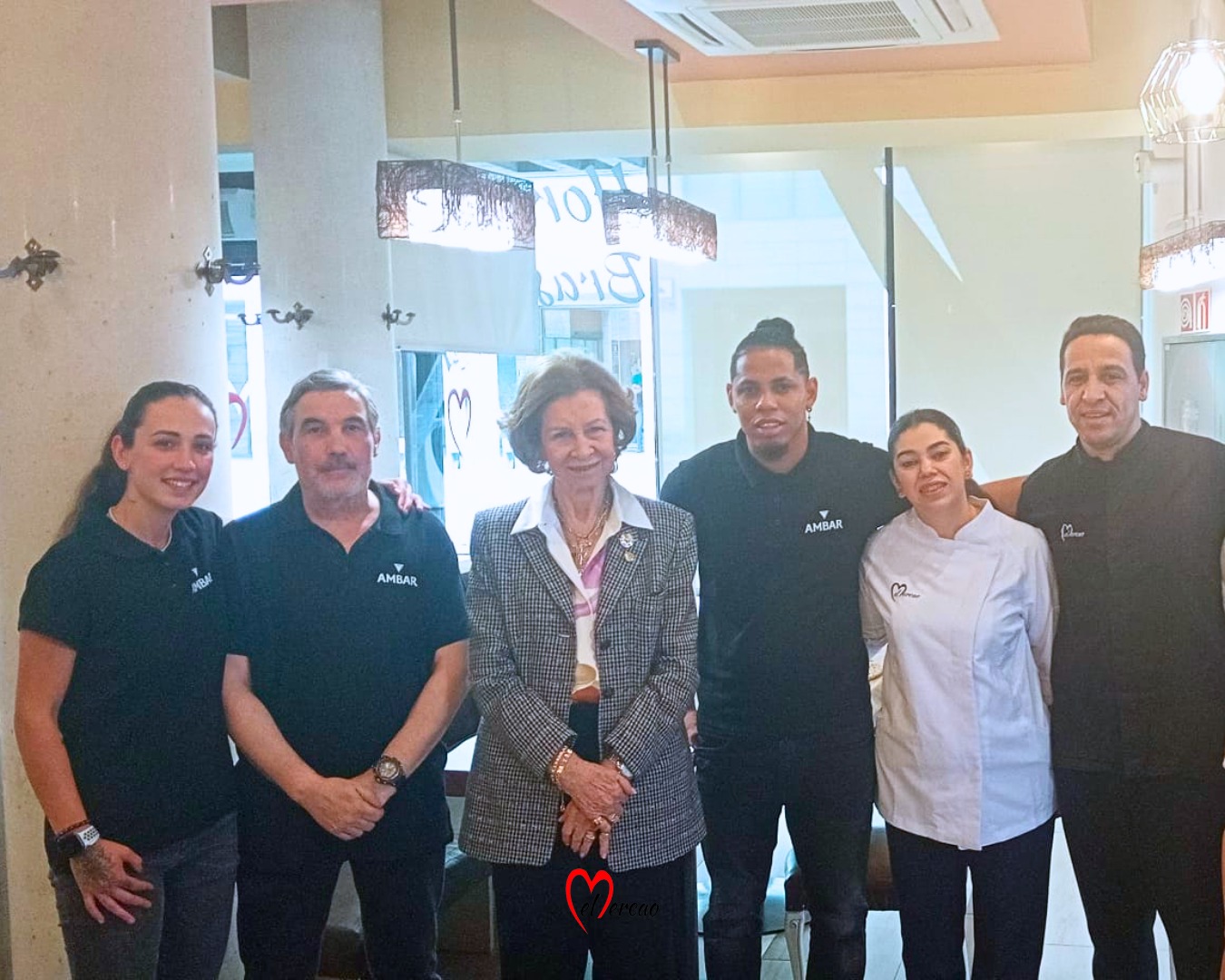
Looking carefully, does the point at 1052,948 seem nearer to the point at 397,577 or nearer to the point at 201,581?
the point at 397,577

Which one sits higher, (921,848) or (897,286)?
(897,286)

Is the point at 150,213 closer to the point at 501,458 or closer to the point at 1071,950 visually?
the point at 1071,950

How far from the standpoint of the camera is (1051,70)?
18.1 feet

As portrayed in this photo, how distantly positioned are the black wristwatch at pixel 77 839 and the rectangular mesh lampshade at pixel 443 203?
2.14 meters

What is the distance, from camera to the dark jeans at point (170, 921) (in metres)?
2.20

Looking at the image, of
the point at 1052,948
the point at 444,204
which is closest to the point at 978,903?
the point at 1052,948

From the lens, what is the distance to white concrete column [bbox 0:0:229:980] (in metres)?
2.41

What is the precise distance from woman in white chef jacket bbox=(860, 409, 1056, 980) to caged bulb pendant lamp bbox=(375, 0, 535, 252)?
1.81 m

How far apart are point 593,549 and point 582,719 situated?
31 centimetres

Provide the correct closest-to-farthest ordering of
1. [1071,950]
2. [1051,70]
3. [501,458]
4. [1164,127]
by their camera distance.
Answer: [1164,127] < [1071,950] < [1051,70] < [501,458]

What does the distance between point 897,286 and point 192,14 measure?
4.51 metres

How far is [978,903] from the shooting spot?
8.10ft

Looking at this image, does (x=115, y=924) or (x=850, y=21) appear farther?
(x=850, y=21)

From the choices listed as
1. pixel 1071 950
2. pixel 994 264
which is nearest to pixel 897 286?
pixel 994 264
